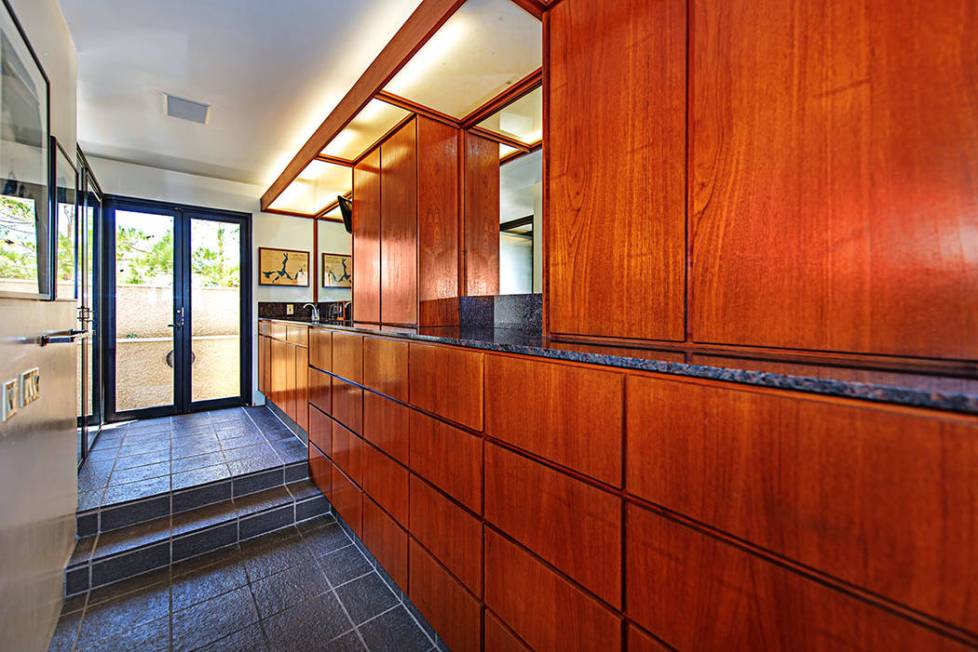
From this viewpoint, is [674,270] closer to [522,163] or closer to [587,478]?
[587,478]

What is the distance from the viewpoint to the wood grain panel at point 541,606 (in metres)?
0.98

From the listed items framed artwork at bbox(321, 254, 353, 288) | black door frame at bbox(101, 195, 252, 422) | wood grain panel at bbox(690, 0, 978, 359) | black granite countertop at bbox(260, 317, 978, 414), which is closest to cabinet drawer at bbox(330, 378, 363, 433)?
black granite countertop at bbox(260, 317, 978, 414)

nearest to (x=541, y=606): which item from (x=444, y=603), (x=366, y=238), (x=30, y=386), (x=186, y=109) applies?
(x=444, y=603)

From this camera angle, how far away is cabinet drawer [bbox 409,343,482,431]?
4.42 ft

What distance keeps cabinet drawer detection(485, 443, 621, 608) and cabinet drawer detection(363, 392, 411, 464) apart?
593 millimetres

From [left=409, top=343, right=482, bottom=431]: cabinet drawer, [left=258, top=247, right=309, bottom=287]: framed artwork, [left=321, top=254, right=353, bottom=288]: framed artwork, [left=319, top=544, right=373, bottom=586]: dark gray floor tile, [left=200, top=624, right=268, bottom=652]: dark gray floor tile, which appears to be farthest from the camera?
[left=321, top=254, right=353, bottom=288]: framed artwork

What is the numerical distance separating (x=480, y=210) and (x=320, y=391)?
166 cm

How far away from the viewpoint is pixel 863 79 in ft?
2.52

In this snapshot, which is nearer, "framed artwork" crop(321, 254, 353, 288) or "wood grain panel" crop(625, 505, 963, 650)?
"wood grain panel" crop(625, 505, 963, 650)

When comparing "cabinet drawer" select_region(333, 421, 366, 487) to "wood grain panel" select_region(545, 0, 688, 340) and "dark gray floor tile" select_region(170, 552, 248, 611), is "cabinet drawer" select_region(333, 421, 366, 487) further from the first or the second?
"wood grain panel" select_region(545, 0, 688, 340)

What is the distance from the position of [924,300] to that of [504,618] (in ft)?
4.38

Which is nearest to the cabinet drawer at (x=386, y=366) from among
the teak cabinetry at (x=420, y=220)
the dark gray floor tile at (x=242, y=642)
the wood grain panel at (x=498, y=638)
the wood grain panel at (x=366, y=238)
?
the teak cabinetry at (x=420, y=220)

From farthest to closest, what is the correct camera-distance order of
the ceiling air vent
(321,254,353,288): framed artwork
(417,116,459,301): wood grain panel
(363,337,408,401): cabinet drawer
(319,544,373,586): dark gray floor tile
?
(321,254,353,288): framed artwork, the ceiling air vent, (417,116,459,301): wood grain panel, (319,544,373,586): dark gray floor tile, (363,337,408,401): cabinet drawer

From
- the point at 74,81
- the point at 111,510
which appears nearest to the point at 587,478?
the point at 111,510
